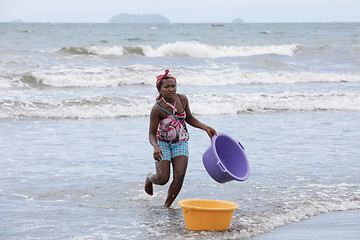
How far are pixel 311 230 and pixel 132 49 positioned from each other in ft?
89.3

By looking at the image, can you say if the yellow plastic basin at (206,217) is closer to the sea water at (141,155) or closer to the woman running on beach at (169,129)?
the sea water at (141,155)

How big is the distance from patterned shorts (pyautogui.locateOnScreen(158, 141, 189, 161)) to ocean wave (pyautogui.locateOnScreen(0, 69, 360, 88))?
12.3 metres

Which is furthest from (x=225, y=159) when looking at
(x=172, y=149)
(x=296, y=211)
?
(x=296, y=211)

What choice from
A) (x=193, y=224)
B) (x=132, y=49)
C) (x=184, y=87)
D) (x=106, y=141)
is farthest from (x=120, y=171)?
(x=132, y=49)

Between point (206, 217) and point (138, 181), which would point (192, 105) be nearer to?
point (138, 181)

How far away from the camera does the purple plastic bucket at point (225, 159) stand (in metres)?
4.93

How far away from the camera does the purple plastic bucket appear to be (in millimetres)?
4930

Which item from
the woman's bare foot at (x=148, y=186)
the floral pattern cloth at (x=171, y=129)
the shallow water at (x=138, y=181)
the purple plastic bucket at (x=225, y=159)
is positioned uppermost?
the floral pattern cloth at (x=171, y=129)

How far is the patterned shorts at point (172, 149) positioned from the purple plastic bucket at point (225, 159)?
310 millimetres

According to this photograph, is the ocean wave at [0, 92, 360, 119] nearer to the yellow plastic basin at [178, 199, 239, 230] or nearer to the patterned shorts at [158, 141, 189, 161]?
the patterned shorts at [158, 141, 189, 161]

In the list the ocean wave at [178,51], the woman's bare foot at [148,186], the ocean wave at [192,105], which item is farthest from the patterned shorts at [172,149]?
the ocean wave at [178,51]

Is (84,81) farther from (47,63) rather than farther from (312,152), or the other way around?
(312,152)

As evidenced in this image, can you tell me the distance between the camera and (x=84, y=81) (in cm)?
1803

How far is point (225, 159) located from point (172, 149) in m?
0.52
